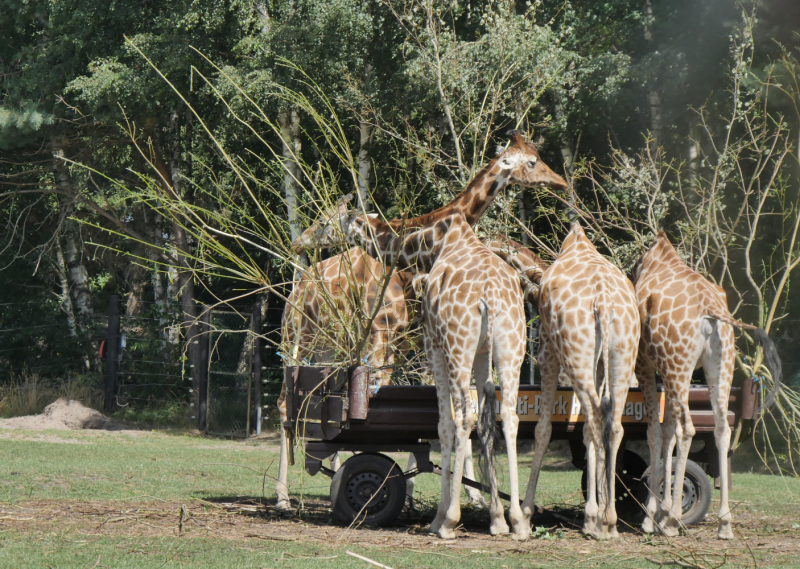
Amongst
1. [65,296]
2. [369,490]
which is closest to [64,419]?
[65,296]

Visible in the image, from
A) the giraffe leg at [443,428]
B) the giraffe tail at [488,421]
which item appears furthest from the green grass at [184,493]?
the giraffe tail at [488,421]

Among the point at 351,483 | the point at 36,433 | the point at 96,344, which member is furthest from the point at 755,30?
the point at 96,344

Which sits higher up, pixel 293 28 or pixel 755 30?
pixel 293 28

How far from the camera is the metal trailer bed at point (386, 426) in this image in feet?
21.1

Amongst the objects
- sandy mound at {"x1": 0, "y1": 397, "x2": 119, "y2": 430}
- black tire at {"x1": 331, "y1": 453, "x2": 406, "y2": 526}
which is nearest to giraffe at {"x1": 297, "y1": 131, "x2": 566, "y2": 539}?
black tire at {"x1": 331, "y1": 453, "x2": 406, "y2": 526}

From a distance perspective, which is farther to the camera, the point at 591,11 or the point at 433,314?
the point at 591,11

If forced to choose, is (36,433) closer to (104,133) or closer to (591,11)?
(104,133)

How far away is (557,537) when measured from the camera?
612cm

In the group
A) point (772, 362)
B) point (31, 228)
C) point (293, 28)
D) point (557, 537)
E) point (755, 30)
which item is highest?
point (293, 28)

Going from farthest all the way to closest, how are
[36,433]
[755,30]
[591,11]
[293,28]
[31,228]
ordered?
[31,228]
[591,11]
[293,28]
[36,433]
[755,30]

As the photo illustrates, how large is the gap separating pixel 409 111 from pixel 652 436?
919cm

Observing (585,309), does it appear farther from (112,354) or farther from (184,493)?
(112,354)

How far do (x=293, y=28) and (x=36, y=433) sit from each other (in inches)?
303

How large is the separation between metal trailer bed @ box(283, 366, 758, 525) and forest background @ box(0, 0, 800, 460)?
123 inches
